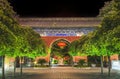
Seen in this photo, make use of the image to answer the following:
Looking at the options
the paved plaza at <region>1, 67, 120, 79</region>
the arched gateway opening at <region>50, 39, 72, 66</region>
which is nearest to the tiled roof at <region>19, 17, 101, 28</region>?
the arched gateway opening at <region>50, 39, 72, 66</region>

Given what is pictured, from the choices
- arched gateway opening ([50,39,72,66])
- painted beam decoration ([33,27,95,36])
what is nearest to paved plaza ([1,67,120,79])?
painted beam decoration ([33,27,95,36])

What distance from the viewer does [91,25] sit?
223 ft

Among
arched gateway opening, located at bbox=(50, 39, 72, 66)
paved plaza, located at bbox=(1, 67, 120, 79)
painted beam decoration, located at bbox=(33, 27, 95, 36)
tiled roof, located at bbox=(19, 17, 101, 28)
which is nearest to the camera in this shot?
paved plaza, located at bbox=(1, 67, 120, 79)

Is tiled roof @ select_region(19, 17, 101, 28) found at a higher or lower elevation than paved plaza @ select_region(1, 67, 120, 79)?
higher

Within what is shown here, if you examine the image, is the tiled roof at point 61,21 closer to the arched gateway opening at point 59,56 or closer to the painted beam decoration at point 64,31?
the painted beam decoration at point 64,31

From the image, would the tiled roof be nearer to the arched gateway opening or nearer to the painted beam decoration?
the painted beam decoration

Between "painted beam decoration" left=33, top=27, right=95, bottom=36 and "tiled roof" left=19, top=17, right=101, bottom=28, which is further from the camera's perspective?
"tiled roof" left=19, top=17, right=101, bottom=28

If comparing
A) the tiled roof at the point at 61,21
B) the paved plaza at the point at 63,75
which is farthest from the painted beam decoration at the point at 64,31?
the paved plaza at the point at 63,75

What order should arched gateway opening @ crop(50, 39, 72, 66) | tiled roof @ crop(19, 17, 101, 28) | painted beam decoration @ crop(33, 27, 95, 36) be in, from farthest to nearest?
→ arched gateway opening @ crop(50, 39, 72, 66)
tiled roof @ crop(19, 17, 101, 28)
painted beam decoration @ crop(33, 27, 95, 36)

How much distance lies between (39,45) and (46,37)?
23494 mm

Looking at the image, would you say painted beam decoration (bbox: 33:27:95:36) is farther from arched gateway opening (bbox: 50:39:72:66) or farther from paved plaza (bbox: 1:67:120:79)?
paved plaza (bbox: 1:67:120:79)

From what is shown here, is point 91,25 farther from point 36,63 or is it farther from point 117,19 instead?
point 117,19

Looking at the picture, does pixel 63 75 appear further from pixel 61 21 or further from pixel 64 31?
pixel 61 21

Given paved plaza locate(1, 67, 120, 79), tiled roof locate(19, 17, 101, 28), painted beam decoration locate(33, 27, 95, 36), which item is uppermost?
tiled roof locate(19, 17, 101, 28)
